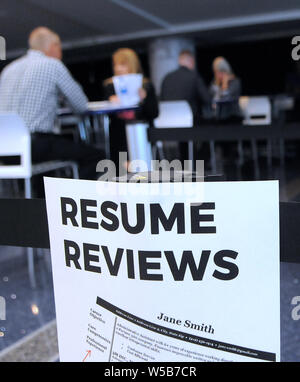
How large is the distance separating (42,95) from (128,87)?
0.64 meters

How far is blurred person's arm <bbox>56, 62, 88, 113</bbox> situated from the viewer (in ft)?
8.82

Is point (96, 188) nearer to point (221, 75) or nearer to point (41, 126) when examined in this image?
point (41, 126)

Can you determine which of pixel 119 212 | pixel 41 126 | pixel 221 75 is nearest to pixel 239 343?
pixel 119 212

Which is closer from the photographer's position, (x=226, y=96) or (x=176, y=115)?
(x=176, y=115)

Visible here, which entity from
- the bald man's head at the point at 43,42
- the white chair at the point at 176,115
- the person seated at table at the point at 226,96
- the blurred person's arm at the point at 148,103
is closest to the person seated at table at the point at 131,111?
the blurred person's arm at the point at 148,103

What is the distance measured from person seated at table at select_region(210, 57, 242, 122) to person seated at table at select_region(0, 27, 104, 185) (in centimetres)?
248

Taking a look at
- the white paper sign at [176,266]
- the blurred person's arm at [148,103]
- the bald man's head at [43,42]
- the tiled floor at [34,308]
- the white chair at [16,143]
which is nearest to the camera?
the white paper sign at [176,266]

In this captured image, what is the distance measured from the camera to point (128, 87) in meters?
3.10

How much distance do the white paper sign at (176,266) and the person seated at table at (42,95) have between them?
2.11 meters

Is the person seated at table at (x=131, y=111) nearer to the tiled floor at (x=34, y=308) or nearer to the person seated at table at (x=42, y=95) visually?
the person seated at table at (x=42, y=95)

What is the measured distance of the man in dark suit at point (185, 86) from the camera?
4531 millimetres

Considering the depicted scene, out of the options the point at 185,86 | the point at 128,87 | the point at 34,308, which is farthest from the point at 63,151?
the point at 185,86

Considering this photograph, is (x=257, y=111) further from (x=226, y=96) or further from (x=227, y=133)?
(x=227, y=133)

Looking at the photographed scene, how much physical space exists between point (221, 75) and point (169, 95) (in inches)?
46.9
